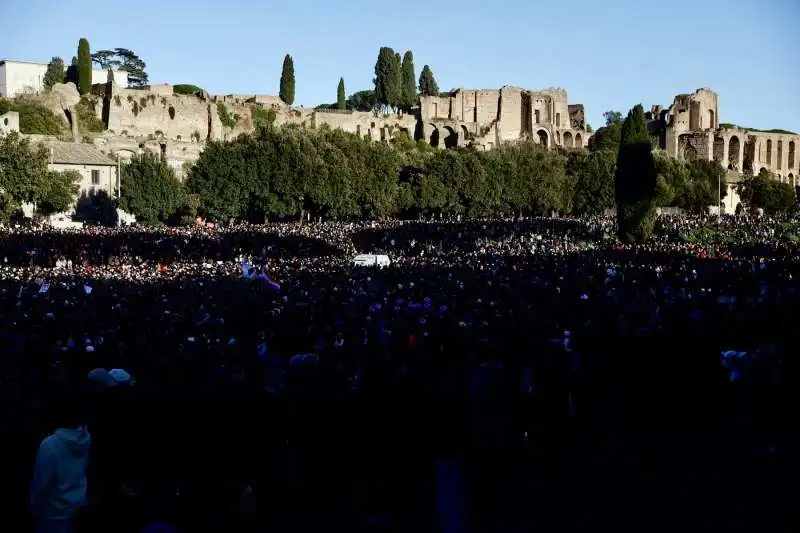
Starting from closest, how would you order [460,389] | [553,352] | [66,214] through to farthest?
[460,389] < [553,352] < [66,214]

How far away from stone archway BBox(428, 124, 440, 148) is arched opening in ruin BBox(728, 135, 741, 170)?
33059 millimetres

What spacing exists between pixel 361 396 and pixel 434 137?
87.9 metres

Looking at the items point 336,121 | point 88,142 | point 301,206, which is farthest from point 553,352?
point 336,121

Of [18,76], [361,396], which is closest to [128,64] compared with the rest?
[18,76]

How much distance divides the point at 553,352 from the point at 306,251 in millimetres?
28564

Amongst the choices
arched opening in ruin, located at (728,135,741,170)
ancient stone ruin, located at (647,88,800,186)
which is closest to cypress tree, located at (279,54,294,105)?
ancient stone ruin, located at (647,88,800,186)

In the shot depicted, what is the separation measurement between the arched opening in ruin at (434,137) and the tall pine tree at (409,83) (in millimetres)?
5193

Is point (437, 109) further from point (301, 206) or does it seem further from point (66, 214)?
point (66, 214)

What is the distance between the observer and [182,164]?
70375 millimetres

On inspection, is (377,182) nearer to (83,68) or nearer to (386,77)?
(83,68)

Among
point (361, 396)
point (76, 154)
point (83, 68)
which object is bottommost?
point (361, 396)

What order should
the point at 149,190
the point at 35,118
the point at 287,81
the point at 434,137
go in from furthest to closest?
the point at 434,137 → the point at 287,81 → the point at 35,118 → the point at 149,190

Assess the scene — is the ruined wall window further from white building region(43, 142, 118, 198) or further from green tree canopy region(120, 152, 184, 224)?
white building region(43, 142, 118, 198)

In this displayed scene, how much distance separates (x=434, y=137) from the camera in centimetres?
9562
